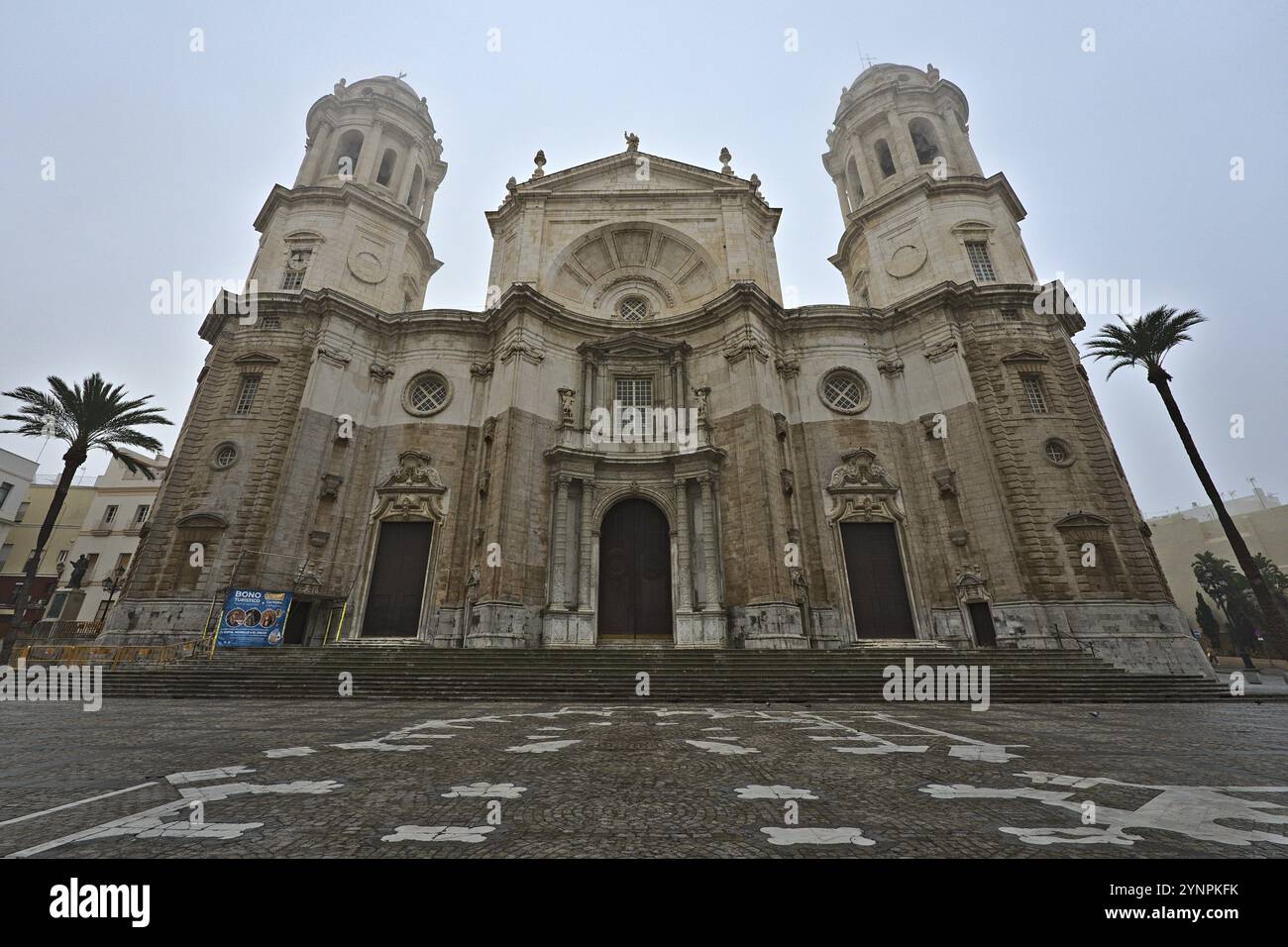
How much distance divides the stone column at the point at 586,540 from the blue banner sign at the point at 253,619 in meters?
9.32

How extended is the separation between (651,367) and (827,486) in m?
8.90

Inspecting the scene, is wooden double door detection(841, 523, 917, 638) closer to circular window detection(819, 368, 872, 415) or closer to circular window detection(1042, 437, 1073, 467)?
circular window detection(819, 368, 872, 415)

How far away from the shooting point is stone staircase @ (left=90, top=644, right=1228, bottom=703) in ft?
39.0

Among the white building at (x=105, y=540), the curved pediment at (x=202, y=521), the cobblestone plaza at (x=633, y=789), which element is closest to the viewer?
the cobblestone plaza at (x=633, y=789)

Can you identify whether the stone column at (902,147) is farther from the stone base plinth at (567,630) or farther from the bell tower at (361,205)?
the stone base plinth at (567,630)

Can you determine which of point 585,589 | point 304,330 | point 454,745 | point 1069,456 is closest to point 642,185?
point 304,330

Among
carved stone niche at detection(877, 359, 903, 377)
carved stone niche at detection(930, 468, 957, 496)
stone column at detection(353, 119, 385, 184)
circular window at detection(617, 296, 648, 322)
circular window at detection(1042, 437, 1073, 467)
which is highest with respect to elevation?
stone column at detection(353, 119, 385, 184)

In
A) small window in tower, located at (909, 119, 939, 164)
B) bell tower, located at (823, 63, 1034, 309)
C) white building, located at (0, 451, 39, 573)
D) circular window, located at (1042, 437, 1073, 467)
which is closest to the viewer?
circular window, located at (1042, 437, 1073, 467)

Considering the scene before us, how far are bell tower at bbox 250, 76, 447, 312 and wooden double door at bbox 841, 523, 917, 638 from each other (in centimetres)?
2313

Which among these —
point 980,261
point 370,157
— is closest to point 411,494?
point 370,157

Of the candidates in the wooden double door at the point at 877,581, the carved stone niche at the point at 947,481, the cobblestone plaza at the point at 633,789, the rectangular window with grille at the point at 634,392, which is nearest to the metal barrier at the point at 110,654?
the cobblestone plaza at the point at 633,789

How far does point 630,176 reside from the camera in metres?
27.3

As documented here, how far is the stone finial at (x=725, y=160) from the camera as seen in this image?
2692 cm

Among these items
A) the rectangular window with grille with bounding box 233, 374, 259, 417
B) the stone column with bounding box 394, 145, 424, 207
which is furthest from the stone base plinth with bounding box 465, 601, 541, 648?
the stone column with bounding box 394, 145, 424, 207
